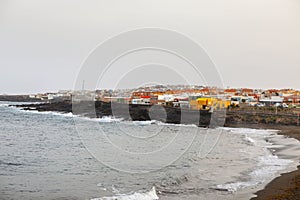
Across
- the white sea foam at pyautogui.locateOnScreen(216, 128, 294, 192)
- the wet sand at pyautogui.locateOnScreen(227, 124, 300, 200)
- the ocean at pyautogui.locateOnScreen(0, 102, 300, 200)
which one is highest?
the wet sand at pyautogui.locateOnScreen(227, 124, 300, 200)

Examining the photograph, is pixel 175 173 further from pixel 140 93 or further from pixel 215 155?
pixel 140 93

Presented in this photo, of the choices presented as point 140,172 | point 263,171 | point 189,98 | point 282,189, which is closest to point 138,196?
point 140,172

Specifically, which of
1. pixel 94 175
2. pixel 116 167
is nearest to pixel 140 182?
pixel 94 175

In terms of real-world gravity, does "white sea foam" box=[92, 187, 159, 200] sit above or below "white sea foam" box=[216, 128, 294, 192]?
below

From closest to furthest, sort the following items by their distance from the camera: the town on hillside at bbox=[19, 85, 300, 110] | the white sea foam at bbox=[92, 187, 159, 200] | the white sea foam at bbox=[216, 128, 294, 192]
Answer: the white sea foam at bbox=[92, 187, 159, 200], the white sea foam at bbox=[216, 128, 294, 192], the town on hillside at bbox=[19, 85, 300, 110]

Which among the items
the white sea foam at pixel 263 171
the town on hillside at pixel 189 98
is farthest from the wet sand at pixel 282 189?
the town on hillside at pixel 189 98

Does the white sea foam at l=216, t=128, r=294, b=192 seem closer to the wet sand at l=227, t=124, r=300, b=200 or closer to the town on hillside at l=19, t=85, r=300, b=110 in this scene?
the wet sand at l=227, t=124, r=300, b=200

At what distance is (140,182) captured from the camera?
35.2 ft

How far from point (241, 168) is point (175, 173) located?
99.3 inches

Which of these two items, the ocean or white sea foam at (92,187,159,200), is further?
the ocean

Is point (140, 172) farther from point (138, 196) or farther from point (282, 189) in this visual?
point (282, 189)

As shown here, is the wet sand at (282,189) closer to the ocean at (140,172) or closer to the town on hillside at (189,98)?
the ocean at (140,172)

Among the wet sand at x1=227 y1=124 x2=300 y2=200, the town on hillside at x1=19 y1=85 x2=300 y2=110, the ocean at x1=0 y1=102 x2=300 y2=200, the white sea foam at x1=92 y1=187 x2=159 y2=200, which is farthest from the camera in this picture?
the town on hillside at x1=19 y1=85 x2=300 y2=110

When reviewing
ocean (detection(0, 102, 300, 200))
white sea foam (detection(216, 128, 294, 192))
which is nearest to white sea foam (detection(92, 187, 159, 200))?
ocean (detection(0, 102, 300, 200))
